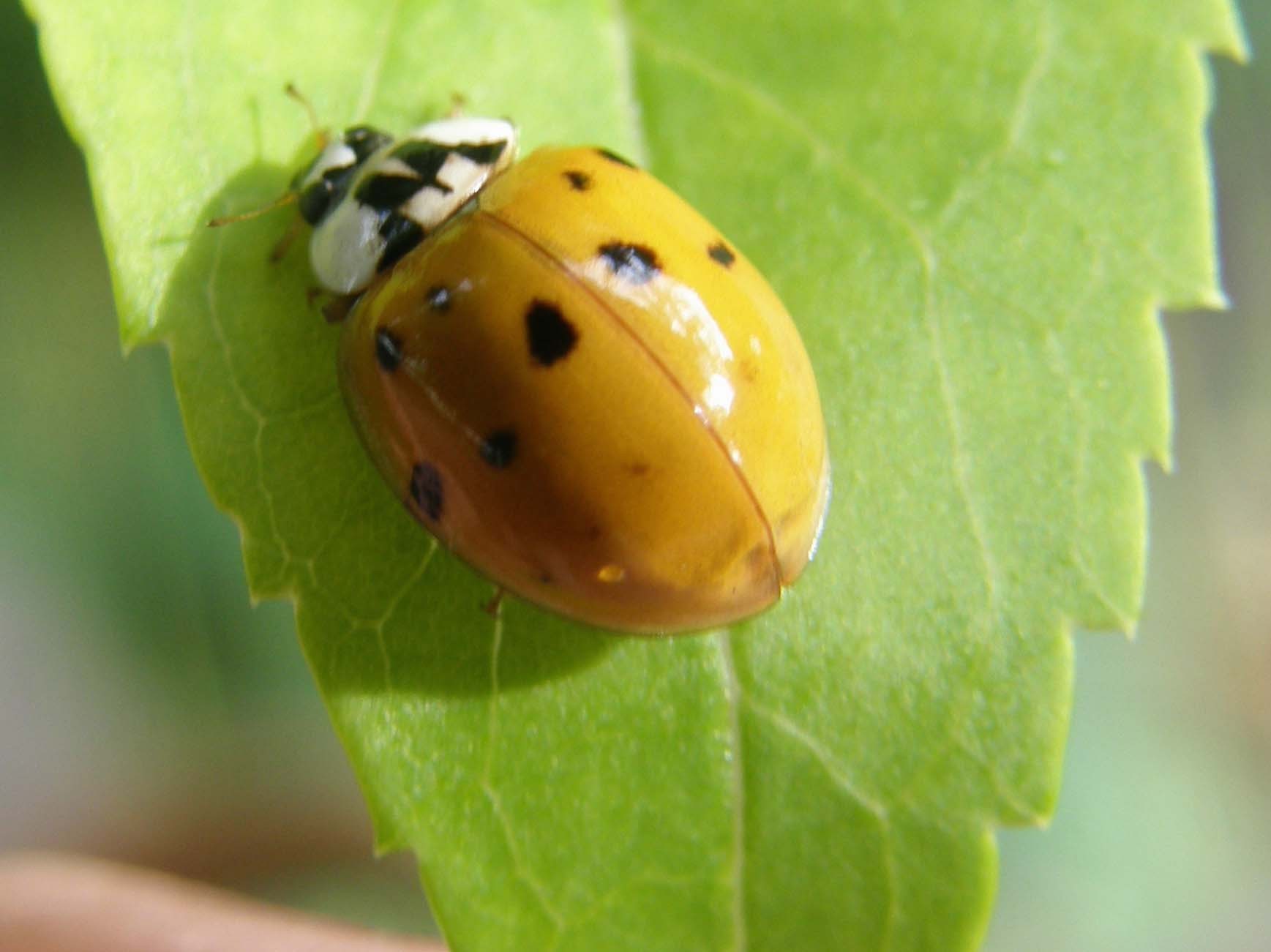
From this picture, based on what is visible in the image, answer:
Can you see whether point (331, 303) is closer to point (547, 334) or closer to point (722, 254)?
point (547, 334)

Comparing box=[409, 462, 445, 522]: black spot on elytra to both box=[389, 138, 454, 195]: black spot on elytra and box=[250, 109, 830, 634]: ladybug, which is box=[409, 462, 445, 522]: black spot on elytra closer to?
box=[250, 109, 830, 634]: ladybug

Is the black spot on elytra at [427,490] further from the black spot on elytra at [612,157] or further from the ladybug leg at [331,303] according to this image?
the black spot on elytra at [612,157]

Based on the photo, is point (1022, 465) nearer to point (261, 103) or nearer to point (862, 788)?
point (862, 788)

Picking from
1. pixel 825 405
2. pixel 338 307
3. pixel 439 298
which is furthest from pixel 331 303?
pixel 825 405

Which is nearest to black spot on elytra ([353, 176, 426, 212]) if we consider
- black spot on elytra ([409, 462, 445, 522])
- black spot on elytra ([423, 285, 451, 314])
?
black spot on elytra ([423, 285, 451, 314])

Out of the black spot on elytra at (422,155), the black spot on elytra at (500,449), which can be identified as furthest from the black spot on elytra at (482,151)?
the black spot on elytra at (500,449)

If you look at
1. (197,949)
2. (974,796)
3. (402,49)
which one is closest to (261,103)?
(402,49)

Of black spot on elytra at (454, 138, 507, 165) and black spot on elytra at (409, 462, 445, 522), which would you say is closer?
black spot on elytra at (409, 462, 445, 522)
